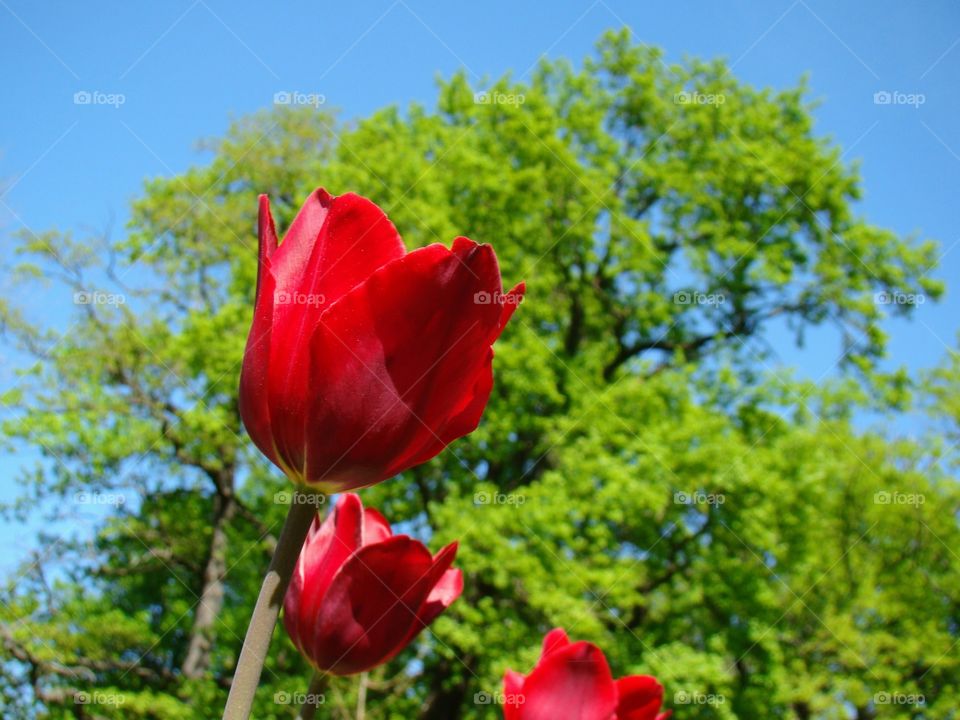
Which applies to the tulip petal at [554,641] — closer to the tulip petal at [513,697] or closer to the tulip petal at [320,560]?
the tulip petal at [513,697]

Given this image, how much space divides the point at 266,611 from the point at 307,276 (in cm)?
23

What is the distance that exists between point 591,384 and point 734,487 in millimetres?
2275

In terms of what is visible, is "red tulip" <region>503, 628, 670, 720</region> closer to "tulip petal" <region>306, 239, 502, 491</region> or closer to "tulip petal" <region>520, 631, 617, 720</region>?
"tulip petal" <region>520, 631, 617, 720</region>

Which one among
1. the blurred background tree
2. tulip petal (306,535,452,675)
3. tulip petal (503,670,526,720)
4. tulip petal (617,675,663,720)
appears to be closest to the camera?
tulip petal (306,535,452,675)

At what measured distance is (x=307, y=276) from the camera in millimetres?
589

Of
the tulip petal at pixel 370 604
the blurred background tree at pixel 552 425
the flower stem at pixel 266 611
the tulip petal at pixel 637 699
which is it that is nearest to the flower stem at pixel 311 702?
the tulip petal at pixel 370 604

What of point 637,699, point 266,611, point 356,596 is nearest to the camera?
point 266,611

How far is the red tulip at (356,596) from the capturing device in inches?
27.4

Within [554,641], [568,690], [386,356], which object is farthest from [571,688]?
[386,356]

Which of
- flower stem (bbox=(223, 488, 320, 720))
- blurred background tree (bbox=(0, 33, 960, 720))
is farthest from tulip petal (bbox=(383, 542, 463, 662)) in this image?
blurred background tree (bbox=(0, 33, 960, 720))

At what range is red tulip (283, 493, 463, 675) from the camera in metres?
0.70

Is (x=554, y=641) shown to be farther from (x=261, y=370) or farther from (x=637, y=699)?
(x=261, y=370)

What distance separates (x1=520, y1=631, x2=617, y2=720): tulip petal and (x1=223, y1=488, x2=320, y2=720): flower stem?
1.54 ft

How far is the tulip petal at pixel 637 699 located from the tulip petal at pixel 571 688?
0.08 meters
